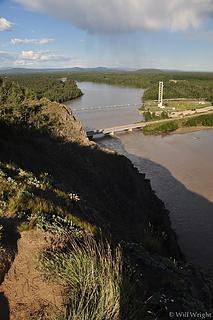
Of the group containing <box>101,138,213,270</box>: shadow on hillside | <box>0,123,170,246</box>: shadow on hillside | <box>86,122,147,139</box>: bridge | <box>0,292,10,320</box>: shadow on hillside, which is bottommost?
<box>101,138,213,270</box>: shadow on hillside

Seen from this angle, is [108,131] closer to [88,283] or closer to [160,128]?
[160,128]

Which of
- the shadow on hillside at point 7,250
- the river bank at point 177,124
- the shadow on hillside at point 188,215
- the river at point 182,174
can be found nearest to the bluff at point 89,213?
the shadow on hillside at point 7,250

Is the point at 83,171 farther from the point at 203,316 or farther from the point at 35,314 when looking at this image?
the point at 35,314

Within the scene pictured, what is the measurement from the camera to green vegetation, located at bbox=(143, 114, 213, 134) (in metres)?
52.8

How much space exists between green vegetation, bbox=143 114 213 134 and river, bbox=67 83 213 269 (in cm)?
220

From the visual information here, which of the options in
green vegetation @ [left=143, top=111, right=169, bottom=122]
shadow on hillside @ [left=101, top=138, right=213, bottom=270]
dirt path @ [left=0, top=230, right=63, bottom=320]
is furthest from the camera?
green vegetation @ [left=143, top=111, right=169, bottom=122]

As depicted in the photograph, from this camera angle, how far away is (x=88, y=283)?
430 centimetres

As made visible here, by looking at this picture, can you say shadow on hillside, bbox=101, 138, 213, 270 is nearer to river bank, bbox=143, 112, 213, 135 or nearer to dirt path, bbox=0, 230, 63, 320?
dirt path, bbox=0, 230, 63, 320

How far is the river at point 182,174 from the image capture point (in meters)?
17.0

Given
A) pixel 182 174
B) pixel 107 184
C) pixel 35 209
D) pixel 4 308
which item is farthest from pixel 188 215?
pixel 4 308

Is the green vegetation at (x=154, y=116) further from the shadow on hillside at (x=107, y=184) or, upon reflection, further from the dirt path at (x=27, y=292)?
the dirt path at (x=27, y=292)

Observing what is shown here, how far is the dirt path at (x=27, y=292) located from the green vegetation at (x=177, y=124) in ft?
156

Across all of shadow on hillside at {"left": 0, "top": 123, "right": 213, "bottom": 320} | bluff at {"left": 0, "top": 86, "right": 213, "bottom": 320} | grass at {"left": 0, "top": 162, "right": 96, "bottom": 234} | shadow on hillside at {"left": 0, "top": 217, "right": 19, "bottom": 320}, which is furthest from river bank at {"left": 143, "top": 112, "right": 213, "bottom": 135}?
shadow on hillside at {"left": 0, "top": 217, "right": 19, "bottom": 320}

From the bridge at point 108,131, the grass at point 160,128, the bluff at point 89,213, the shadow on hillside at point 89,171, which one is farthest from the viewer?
the grass at point 160,128
